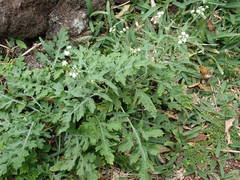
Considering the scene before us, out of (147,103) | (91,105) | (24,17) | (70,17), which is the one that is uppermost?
(24,17)

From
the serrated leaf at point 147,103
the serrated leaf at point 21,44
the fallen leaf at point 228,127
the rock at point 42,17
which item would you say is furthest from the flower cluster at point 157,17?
the serrated leaf at point 21,44

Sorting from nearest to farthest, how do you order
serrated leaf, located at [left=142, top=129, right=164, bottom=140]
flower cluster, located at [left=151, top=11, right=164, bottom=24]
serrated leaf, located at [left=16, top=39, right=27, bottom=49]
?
serrated leaf, located at [left=142, top=129, right=164, bottom=140] < flower cluster, located at [left=151, top=11, right=164, bottom=24] < serrated leaf, located at [left=16, top=39, right=27, bottom=49]

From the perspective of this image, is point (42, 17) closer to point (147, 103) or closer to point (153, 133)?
point (147, 103)

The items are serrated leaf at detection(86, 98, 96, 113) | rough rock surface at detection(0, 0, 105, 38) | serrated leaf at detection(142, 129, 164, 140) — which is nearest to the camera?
serrated leaf at detection(86, 98, 96, 113)

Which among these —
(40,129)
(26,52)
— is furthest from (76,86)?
(26,52)

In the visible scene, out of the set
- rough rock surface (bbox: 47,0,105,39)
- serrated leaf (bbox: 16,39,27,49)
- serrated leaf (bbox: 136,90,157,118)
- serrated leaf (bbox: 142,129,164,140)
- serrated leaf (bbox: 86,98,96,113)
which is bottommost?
serrated leaf (bbox: 142,129,164,140)

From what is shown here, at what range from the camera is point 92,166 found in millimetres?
2992

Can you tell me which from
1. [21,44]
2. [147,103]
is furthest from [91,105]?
[21,44]

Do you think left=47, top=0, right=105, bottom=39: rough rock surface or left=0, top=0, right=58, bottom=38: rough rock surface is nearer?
left=0, top=0, right=58, bottom=38: rough rock surface

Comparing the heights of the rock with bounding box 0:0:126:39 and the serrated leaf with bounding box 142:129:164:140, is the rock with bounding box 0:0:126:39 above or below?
above

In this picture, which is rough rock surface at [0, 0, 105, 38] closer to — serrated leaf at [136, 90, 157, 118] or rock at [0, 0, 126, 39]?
rock at [0, 0, 126, 39]

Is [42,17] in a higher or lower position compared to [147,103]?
higher

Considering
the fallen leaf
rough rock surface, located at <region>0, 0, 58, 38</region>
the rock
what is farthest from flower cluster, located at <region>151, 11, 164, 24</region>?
the fallen leaf

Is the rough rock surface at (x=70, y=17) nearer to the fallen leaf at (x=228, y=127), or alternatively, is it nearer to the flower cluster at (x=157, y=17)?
the flower cluster at (x=157, y=17)
